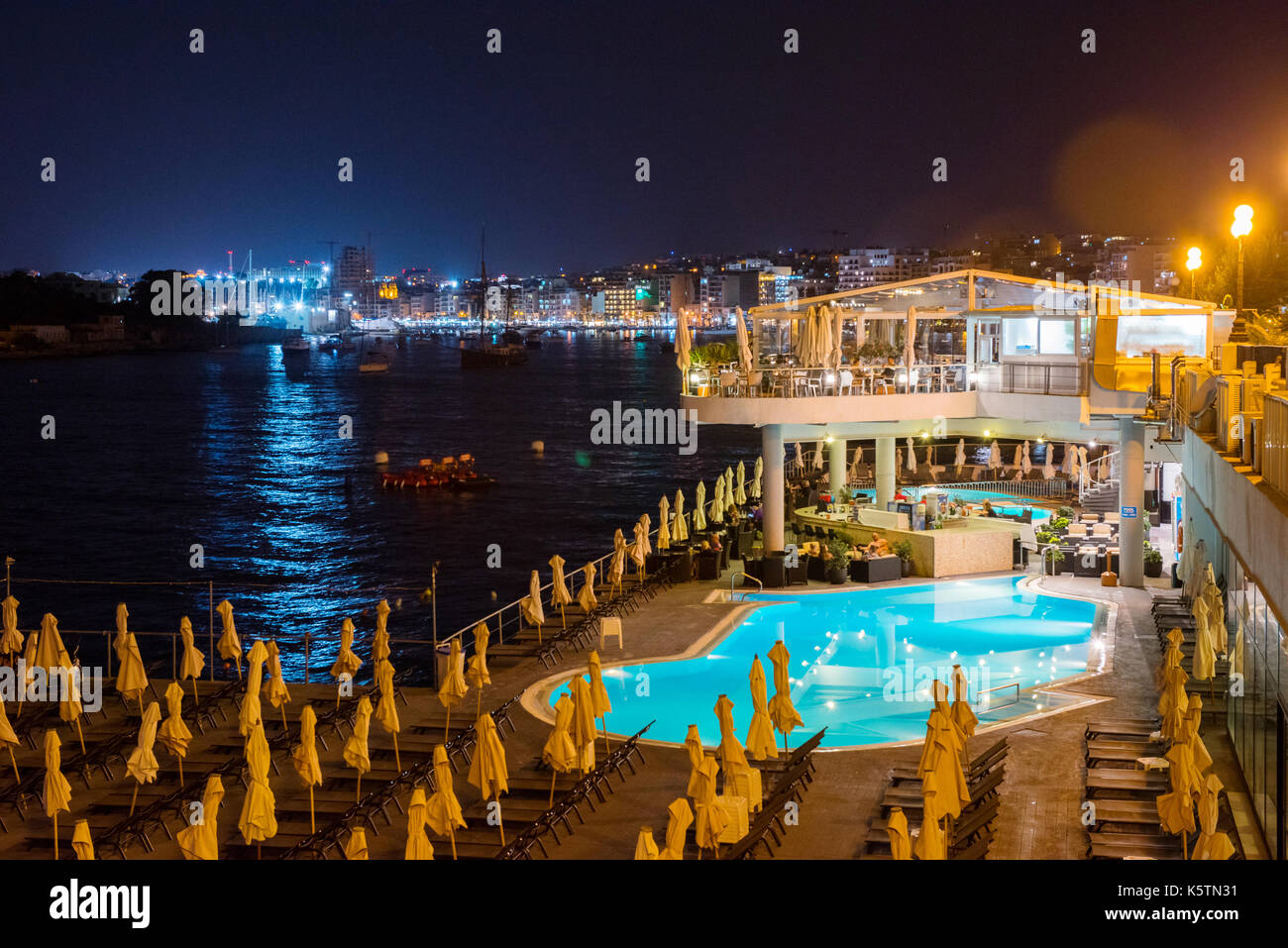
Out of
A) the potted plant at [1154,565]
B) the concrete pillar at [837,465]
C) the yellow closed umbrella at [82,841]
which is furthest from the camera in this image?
the concrete pillar at [837,465]

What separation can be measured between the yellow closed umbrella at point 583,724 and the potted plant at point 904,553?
13.9m

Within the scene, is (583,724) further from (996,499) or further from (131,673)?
(996,499)

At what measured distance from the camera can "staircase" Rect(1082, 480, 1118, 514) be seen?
33.5 m

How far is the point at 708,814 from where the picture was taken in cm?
1258

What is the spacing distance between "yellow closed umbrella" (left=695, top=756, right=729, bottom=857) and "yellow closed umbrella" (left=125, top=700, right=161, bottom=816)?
6.90 metres

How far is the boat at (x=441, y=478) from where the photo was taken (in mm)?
73188

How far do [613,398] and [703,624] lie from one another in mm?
112519

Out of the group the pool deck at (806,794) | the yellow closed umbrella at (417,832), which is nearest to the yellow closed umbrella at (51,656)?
the pool deck at (806,794)

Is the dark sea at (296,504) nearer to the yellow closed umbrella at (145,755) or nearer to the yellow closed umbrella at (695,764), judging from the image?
the yellow closed umbrella at (145,755)

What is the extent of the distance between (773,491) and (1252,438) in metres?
15.3

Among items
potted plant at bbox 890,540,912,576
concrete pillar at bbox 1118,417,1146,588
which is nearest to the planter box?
potted plant at bbox 890,540,912,576
